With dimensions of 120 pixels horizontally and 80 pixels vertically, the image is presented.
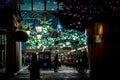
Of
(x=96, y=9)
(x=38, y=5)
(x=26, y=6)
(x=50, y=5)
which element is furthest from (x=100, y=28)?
(x=26, y=6)

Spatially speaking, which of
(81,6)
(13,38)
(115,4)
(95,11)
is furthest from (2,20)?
(115,4)

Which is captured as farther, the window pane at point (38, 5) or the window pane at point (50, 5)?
the window pane at point (50, 5)

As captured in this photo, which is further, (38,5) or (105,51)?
(38,5)

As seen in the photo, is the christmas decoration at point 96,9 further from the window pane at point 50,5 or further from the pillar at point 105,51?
the window pane at point 50,5

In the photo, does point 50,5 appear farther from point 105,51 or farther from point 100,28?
point 105,51

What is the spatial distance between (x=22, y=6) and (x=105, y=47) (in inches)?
757

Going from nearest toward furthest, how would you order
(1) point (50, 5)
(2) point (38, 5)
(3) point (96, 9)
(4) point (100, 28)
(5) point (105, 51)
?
(5) point (105, 51) → (4) point (100, 28) → (3) point (96, 9) → (2) point (38, 5) → (1) point (50, 5)

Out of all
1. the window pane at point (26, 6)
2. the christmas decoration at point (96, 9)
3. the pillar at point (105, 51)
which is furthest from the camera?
the window pane at point (26, 6)

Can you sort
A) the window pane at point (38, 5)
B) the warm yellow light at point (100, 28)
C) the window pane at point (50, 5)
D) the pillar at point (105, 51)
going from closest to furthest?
the pillar at point (105, 51), the warm yellow light at point (100, 28), the window pane at point (38, 5), the window pane at point (50, 5)

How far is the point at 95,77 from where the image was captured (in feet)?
55.8

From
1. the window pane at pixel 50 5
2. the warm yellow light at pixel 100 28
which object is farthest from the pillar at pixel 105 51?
the window pane at pixel 50 5

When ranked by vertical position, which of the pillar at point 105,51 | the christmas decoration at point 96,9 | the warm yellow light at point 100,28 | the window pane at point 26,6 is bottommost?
the pillar at point 105,51

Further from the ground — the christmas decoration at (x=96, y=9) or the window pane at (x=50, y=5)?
the window pane at (x=50, y=5)

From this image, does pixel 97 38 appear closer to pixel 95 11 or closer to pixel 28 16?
pixel 95 11
